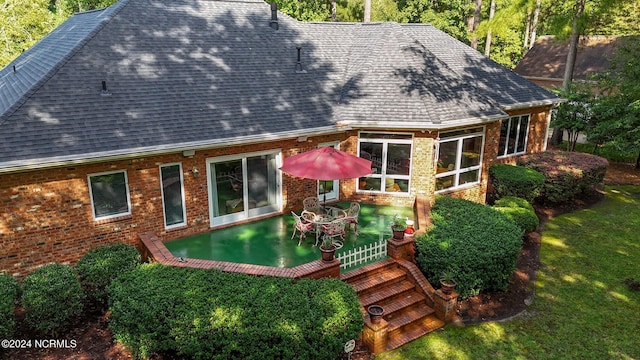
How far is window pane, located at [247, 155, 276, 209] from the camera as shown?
1191 centimetres

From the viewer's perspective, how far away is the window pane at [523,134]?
1727 cm

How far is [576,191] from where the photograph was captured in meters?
15.4

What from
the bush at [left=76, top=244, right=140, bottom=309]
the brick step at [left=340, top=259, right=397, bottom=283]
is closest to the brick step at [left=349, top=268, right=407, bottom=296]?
the brick step at [left=340, top=259, right=397, bottom=283]

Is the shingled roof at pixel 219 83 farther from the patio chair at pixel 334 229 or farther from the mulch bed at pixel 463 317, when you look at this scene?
the mulch bed at pixel 463 317

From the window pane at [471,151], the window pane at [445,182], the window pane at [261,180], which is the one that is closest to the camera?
the window pane at [261,180]

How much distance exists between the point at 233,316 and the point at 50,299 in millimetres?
3694

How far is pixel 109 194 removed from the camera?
9.97 m

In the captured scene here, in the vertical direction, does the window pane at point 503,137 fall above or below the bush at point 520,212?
above

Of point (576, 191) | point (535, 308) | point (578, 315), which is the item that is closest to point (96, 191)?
point (535, 308)

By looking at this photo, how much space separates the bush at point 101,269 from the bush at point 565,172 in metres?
13.7

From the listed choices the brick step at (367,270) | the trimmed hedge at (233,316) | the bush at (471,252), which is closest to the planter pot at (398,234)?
the bush at (471,252)

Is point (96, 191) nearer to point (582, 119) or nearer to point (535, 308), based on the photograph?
point (535, 308)

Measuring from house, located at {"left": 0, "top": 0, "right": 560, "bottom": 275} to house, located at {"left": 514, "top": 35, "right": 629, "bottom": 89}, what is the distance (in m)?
19.5

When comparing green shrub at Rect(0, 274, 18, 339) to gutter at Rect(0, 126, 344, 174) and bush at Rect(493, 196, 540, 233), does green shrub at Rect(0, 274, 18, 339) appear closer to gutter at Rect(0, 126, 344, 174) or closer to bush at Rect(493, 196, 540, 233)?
gutter at Rect(0, 126, 344, 174)
